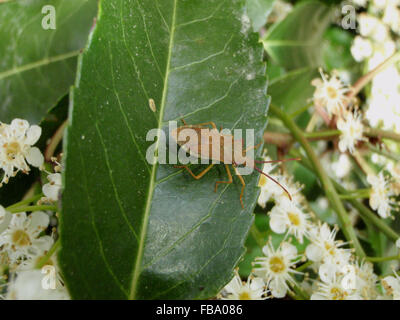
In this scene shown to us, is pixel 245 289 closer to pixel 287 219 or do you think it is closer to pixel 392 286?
pixel 287 219

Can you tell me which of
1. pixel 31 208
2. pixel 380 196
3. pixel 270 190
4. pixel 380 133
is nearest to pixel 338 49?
pixel 380 133

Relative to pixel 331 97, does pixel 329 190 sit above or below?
below

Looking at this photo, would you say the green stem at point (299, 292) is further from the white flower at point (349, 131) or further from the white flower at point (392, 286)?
the white flower at point (349, 131)

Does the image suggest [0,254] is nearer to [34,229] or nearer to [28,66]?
[34,229]

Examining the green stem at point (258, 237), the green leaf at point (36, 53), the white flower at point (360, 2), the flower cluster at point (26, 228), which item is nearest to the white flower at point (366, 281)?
the green stem at point (258, 237)

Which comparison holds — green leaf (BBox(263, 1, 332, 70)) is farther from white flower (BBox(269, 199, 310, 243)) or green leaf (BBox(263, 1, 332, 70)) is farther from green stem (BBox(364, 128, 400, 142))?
white flower (BBox(269, 199, 310, 243))
